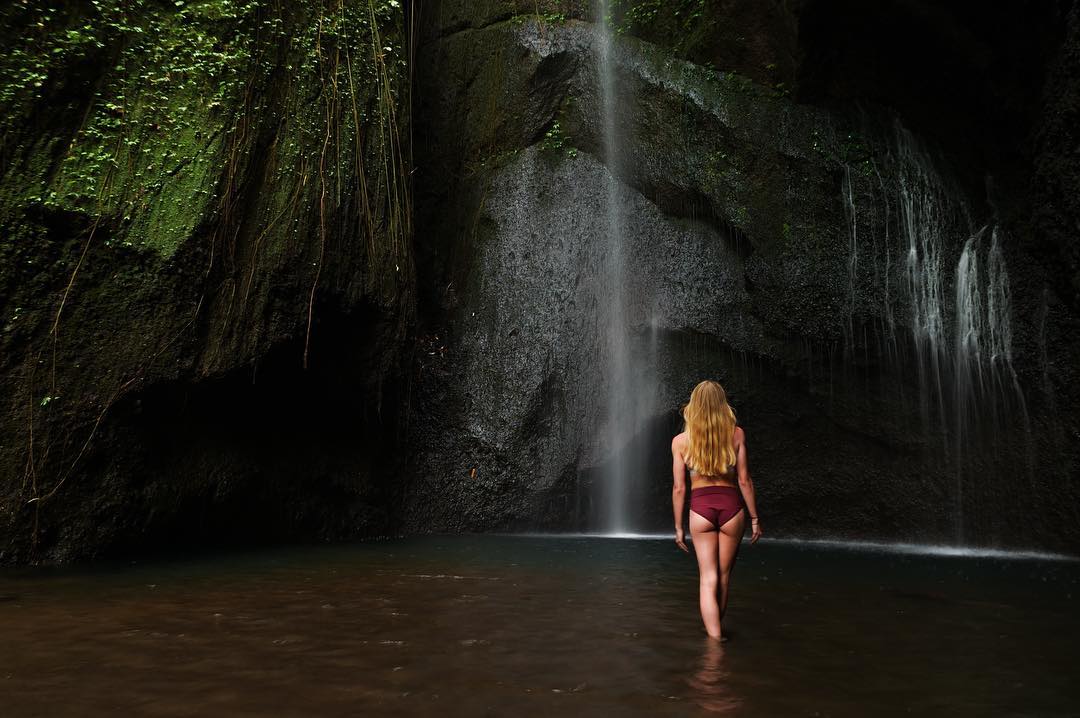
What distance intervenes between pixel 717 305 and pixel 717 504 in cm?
669

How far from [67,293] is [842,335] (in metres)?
9.18

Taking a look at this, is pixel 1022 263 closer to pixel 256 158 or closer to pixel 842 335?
pixel 842 335

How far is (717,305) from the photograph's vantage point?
1108 centimetres

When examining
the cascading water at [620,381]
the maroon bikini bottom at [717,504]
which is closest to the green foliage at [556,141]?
the cascading water at [620,381]

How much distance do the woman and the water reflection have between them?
427 millimetres

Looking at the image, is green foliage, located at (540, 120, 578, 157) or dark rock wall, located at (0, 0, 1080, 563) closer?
dark rock wall, located at (0, 0, 1080, 563)

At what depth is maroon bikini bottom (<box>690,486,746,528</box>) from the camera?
474 cm

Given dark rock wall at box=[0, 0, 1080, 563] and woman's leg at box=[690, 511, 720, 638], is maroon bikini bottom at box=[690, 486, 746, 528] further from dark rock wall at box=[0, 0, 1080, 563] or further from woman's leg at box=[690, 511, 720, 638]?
dark rock wall at box=[0, 0, 1080, 563]

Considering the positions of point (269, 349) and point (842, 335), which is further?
point (842, 335)

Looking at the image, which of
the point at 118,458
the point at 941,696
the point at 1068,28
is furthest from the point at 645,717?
the point at 1068,28

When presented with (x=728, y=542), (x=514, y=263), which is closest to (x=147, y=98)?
(x=514, y=263)

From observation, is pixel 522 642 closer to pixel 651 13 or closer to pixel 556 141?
pixel 556 141

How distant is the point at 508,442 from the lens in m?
10.9

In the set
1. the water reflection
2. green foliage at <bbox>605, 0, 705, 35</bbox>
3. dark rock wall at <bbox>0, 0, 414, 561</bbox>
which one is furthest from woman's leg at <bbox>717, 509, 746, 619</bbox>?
green foliage at <bbox>605, 0, 705, 35</bbox>
